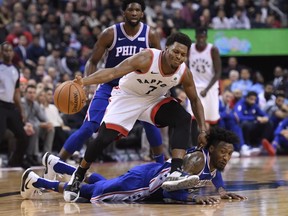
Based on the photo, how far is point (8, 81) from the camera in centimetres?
1021

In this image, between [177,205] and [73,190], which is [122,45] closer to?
[73,190]

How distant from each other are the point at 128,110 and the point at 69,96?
1.98ft

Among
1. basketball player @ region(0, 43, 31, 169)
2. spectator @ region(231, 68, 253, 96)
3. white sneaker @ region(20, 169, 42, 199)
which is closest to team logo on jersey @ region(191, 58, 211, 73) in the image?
basketball player @ region(0, 43, 31, 169)

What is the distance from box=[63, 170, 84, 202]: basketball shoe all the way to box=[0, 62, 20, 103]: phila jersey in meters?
4.14

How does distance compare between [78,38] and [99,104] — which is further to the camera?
[78,38]

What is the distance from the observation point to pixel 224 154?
5.98m

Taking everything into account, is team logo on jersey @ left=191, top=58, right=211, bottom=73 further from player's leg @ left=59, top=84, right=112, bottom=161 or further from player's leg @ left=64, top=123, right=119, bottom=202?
player's leg @ left=64, top=123, right=119, bottom=202

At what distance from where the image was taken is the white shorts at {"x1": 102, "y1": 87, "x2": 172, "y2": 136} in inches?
251

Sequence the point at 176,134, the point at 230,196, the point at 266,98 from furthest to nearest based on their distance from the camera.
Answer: the point at 266,98, the point at 176,134, the point at 230,196

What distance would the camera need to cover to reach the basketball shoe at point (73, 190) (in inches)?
242

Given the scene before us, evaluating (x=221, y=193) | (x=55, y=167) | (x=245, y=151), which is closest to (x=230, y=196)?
(x=221, y=193)

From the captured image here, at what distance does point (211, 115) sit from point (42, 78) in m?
3.83

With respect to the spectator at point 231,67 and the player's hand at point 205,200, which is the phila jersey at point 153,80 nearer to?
the player's hand at point 205,200

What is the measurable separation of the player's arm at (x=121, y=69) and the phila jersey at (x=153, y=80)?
6 cm
